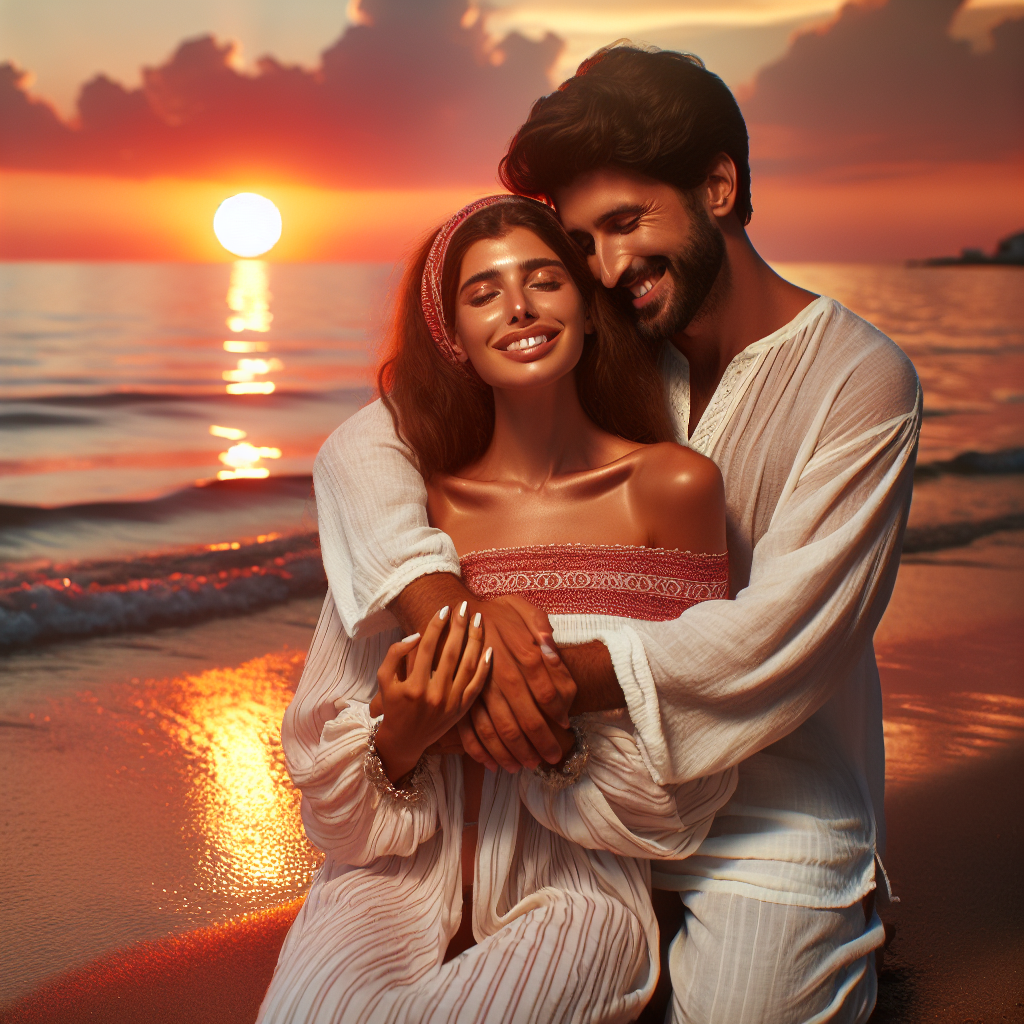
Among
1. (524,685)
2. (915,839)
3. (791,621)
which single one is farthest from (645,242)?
(915,839)

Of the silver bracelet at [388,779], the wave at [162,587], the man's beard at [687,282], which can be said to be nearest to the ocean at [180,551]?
the wave at [162,587]

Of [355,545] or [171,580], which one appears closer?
[355,545]

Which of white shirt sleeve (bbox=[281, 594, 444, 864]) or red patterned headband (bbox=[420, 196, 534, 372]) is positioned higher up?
red patterned headband (bbox=[420, 196, 534, 372])

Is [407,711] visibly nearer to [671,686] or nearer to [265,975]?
[671,686]

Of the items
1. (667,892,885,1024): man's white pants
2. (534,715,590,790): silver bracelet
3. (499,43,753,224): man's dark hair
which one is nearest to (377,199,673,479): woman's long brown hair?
(499,43,753,224): man's dark hair

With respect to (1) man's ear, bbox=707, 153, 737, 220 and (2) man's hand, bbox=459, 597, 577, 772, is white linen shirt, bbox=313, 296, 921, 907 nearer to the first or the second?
(2) man's hand, bbox=459, 597, 577, 772

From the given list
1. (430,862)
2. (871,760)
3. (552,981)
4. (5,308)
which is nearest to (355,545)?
(430,862)

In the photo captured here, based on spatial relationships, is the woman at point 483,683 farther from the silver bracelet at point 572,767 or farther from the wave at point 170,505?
the wave at point 170,505

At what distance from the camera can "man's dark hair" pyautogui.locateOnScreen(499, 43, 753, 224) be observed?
8.03ft

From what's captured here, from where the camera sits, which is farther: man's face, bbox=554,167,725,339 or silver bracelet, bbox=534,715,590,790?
man's face, bbox=554,167,725,339

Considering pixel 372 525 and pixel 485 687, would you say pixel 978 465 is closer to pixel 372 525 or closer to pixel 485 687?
pixel 372 525

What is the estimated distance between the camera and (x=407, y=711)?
1854 mm

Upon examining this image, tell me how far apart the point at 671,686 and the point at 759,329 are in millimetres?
1000

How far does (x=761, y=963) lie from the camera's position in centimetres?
198
